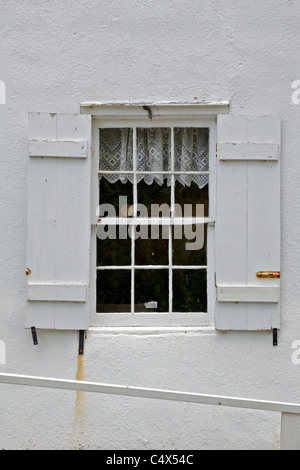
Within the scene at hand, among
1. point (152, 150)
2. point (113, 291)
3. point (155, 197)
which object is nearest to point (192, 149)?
point (152, 150)

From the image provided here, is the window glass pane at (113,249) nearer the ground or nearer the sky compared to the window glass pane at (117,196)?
nearer the ground

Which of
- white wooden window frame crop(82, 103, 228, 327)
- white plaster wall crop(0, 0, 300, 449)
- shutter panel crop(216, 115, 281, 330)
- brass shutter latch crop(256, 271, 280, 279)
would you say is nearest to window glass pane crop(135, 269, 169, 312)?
white wooden window frame crop(82, 103, 228, 327)

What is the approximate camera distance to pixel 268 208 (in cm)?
372

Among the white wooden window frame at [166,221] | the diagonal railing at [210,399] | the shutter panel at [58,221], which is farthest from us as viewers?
the white wooden window frame at [166,221]

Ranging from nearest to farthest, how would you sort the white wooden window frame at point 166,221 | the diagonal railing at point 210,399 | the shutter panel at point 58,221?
1. the diagonal railing at point 210,399
2. the shutter panel at point 58,221
3. the white wooden window frame at point 166,221

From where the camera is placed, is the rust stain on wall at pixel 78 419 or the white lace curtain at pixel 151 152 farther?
the white lace curtain at pixel 151 152

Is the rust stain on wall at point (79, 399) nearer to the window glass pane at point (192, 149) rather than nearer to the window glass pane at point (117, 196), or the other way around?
the window glass pane at point (117, 196)

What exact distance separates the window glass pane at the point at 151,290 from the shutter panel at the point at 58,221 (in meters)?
0.41

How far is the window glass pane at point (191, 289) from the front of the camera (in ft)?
12.9

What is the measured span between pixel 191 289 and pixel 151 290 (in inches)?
11.3

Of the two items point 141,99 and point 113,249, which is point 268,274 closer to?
point 113,249

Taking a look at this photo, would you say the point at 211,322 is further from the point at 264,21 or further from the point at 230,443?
the point at 264,21

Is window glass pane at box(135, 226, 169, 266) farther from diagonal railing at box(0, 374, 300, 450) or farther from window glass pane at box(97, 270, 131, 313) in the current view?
diagonal railing at box(0, 374, 300, 450)

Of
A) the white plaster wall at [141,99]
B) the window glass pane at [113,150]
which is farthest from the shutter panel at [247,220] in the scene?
the window glass pane at [113,150]
